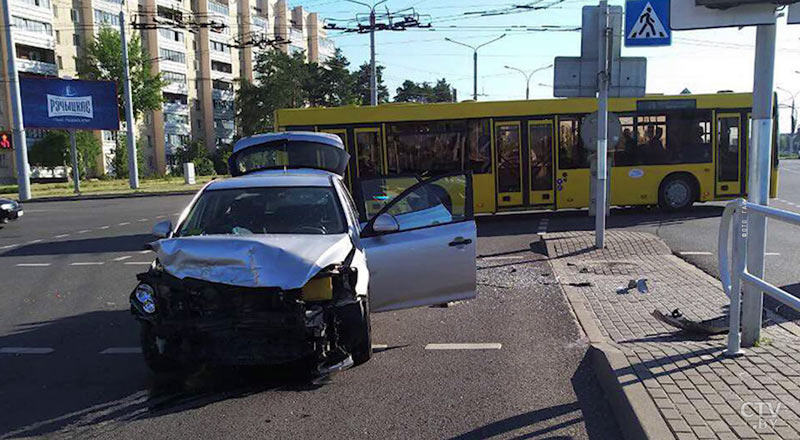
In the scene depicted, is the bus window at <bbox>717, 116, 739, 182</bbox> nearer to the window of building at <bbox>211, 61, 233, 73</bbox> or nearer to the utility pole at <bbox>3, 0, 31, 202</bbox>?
the utility pole at <bbox>3, 0, 31, 202</bbox>

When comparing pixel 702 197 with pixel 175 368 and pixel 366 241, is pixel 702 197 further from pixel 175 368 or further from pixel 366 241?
pixel 175 368

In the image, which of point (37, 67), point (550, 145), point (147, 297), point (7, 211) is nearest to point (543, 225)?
point (550, 145)

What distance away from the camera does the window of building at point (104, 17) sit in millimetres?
64438

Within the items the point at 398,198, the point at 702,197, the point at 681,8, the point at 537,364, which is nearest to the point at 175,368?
the point at 398,198

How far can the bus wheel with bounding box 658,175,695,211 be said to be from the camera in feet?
54.9

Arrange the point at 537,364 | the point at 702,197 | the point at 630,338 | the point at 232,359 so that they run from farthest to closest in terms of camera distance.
Answer: the point at 702,197 → the point at 630,338 → the point at 537,364 → the point at 232,359

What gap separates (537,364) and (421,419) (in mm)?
1552

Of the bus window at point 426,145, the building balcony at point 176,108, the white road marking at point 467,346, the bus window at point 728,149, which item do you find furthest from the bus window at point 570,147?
the building balcony at point 176,108

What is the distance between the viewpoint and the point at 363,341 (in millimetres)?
5223

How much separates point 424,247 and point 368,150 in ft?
→ 33.2

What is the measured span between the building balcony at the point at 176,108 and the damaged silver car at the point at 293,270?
72.1 m

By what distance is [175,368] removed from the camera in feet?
17.2

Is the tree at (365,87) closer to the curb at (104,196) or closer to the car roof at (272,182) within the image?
the curb at (104,196)

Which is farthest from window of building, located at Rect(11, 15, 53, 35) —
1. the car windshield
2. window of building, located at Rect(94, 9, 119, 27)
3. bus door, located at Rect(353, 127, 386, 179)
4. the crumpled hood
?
the crumpled hood
